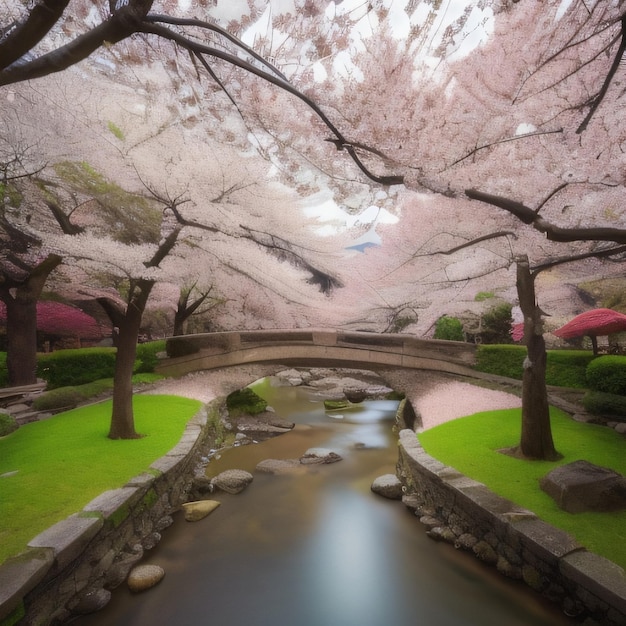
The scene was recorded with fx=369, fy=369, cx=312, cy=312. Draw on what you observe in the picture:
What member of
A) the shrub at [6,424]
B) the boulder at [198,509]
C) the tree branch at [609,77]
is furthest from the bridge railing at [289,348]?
the tree branch at [609,77]

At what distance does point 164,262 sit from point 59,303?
26.9 feet

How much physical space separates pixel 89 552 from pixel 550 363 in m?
10.8

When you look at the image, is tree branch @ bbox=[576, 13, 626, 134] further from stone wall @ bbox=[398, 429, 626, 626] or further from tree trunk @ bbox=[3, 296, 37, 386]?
tree trunk @ bbox=[3, 296, 37, 386]

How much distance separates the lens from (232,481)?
297 inches

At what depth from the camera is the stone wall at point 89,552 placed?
10.5 ft

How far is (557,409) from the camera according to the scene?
9234 millimetres

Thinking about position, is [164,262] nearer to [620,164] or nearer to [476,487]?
[476,487]

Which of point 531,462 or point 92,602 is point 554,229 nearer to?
point 531,462

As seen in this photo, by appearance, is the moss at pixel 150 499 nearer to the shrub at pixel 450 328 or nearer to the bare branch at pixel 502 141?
the bare branch at pixel 502 141

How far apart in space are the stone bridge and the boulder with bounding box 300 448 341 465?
375 cm

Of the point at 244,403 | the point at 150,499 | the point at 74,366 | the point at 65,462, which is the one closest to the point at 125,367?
the point at 65,462

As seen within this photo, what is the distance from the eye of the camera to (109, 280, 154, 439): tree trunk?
6.90m

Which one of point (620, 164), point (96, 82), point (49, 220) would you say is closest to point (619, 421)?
point (620, 164)

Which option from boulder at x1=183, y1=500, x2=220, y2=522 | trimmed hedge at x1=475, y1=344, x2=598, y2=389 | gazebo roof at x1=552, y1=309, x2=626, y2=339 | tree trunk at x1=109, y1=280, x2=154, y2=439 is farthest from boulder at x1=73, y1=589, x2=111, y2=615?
gazebo roof at x1=552, y1=309, x2=626, y2=339
